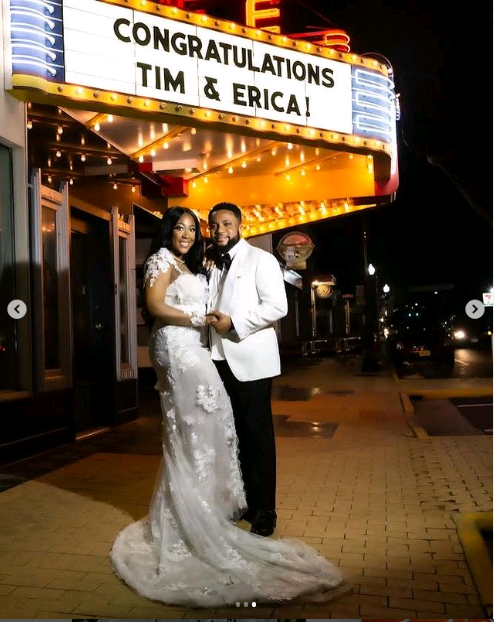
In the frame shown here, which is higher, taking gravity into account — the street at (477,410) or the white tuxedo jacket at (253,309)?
the white tuxedo jacket at (253,309)

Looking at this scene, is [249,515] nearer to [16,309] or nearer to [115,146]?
[16,309]

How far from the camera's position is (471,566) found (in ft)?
13.6

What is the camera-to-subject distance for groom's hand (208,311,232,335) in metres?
4.24

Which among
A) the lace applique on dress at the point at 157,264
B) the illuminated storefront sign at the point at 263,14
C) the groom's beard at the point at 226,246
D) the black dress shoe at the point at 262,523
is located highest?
the illuminated storefront sign at the point at 263,14

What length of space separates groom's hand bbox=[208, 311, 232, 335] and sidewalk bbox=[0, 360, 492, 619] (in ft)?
5.11

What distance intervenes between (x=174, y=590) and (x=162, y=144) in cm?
613

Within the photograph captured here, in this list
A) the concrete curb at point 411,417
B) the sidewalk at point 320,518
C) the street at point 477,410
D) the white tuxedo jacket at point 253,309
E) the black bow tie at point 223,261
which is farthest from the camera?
the street at point 477,410

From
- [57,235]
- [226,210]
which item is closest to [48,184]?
[57,235]

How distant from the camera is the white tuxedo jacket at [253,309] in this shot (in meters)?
4.42

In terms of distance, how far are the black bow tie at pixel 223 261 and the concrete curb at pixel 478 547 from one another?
7.86 ft

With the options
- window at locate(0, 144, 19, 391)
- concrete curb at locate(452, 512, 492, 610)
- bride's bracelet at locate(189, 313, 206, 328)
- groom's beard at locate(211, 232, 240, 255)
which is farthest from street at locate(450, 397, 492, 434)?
bride's bracelet at locate(189, 313, 206, 328)

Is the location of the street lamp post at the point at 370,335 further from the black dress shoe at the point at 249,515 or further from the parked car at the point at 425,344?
the black dress shoe at the point at 249,515

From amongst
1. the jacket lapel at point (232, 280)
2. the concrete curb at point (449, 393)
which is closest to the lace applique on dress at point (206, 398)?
the jacket lapel at point (232, 280)

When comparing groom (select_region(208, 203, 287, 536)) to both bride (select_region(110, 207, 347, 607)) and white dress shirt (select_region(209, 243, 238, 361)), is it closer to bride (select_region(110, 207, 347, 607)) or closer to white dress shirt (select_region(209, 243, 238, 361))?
white dress shirt (select_region(209, 243, 238, 361))
